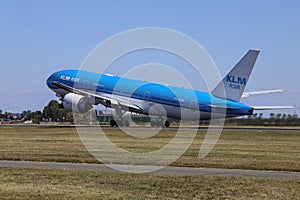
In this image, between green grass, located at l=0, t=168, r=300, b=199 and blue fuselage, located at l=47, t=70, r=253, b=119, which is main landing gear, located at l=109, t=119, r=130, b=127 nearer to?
blue fuselage, located at l=47, t=70, r=253, b=119

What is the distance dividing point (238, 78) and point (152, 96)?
879cm

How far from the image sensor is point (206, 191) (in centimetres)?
1778

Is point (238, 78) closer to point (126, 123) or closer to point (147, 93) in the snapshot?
point (147, 93)

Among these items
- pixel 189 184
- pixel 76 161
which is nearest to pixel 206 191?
pixel 189 184

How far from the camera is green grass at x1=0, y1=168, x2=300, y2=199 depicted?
16905 mm

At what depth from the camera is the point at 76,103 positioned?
63.2m

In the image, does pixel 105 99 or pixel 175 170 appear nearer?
pixel 175 170

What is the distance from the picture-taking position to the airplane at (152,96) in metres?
61.6

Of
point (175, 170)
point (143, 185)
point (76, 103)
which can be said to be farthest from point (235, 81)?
point (143, 185)

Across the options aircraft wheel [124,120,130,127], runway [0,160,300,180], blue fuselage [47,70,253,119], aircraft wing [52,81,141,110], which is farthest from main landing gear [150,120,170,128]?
runway [0,160,300,180]

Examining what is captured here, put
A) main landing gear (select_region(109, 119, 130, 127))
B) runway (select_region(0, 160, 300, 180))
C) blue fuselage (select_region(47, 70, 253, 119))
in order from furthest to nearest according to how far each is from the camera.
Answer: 1. main landing gear (select_region(109, 119, 130, 127))
2. blue fuselage (select_region(47, 70, 253, 119))
3. runway (select_region(0, 160, 300, 180))

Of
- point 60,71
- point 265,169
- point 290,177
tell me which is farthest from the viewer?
point 60,71

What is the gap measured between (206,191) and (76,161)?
10.1m

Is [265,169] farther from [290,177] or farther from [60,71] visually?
[60,71]
